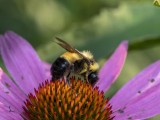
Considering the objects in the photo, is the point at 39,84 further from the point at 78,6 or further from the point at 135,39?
the point at 78,6

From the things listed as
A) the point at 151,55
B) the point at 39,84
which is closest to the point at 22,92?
the point at 39,84

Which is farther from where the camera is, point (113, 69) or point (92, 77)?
point (113, 69)

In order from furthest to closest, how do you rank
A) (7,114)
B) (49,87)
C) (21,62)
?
(21,62) < (49,87) < (7,114)

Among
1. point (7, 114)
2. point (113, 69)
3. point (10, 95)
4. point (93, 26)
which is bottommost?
point (7, 114)

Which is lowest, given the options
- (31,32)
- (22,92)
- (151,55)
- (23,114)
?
(23,114)

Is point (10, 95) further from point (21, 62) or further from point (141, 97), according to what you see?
point (141, 97)

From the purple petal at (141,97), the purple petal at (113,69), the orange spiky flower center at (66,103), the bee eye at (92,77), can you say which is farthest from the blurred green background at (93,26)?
the orange spiky flower center at (66,103)

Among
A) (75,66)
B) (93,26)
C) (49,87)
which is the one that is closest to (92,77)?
(75,66)

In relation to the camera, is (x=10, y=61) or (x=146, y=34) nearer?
(x=10, y=61)
